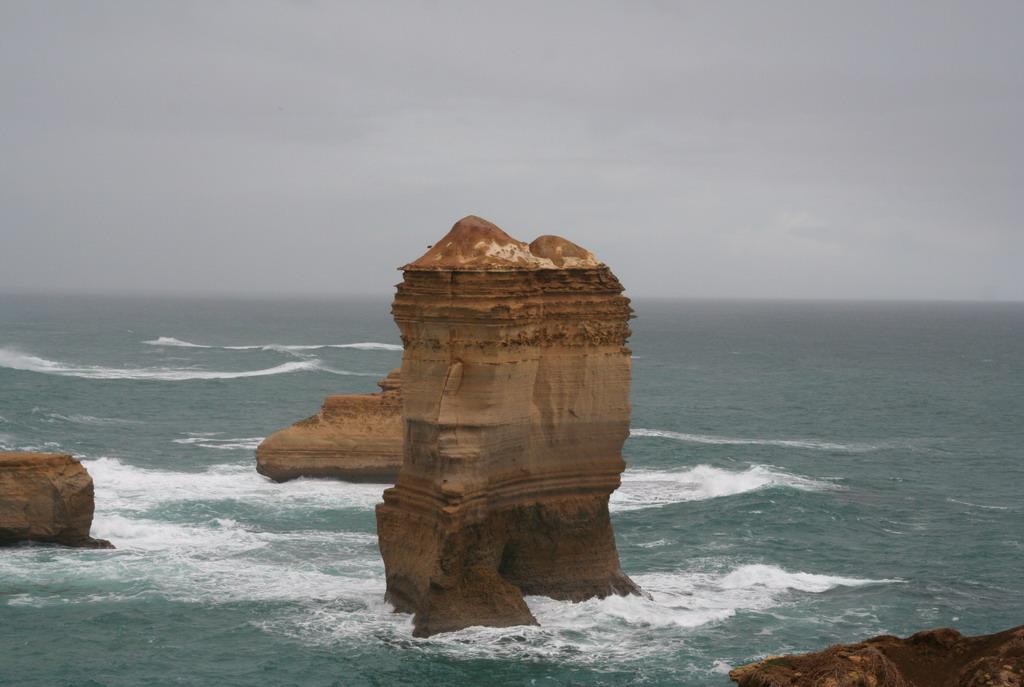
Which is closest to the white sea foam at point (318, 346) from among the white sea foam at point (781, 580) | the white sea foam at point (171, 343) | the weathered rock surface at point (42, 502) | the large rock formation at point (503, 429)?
the white sea foam at point (171, 343)

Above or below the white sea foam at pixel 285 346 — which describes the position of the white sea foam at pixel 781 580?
below

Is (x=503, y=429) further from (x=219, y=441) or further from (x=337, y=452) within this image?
(x=219, y=441)

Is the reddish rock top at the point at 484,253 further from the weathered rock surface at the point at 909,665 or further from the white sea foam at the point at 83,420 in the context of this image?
the white sea foam at the point at 83,420

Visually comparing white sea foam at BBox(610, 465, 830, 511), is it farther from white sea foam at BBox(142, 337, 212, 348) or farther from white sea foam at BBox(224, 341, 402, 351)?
white sea foam at BBox(142, 337, 212, 348)

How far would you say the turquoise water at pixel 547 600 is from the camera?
22.1 m

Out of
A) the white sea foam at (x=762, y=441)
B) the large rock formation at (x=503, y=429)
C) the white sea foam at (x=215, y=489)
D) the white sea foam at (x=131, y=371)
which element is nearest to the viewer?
the large rock formation at (x=503, y=429)

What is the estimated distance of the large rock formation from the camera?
23375mm

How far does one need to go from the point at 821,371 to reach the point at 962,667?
306ft

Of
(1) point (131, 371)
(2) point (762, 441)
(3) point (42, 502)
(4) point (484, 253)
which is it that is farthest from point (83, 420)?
(4) point (484, 253)

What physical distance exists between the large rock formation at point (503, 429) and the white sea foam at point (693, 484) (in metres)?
11.4

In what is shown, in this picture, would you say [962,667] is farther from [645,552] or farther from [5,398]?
[5,398]

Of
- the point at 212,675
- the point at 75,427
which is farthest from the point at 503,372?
the point at 75,427

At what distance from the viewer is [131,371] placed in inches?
3342

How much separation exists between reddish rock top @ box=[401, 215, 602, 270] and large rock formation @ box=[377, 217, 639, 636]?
0.04 meters
